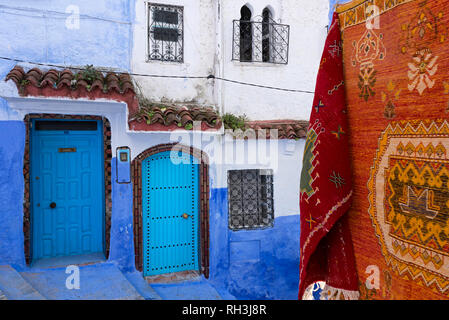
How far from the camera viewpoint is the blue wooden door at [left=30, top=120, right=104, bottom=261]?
591 cm

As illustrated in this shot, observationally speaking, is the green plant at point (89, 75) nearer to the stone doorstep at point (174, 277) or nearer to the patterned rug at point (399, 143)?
the stone doorstep at point (174, 277)

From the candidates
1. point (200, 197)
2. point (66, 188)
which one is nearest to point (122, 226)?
point (66, 188)

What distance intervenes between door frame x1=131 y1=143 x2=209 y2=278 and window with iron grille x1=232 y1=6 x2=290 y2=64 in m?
2.04

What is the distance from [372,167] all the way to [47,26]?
5.79 meters

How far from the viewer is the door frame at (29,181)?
5562 millimetres

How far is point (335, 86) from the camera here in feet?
5.85

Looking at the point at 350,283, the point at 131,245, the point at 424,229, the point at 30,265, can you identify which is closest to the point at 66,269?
the point at 30,265

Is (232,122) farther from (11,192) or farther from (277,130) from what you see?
(11,192)

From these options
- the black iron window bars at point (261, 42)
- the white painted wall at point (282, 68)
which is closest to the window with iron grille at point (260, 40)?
the black iron window bars at point (261, 42)

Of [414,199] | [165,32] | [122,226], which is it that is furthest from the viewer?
[165,32]

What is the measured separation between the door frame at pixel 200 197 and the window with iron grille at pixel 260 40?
6.68 feet

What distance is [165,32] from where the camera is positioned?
6.40m

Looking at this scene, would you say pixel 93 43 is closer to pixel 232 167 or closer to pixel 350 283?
pixel 232 167

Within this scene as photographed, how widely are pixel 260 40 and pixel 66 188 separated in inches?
178
